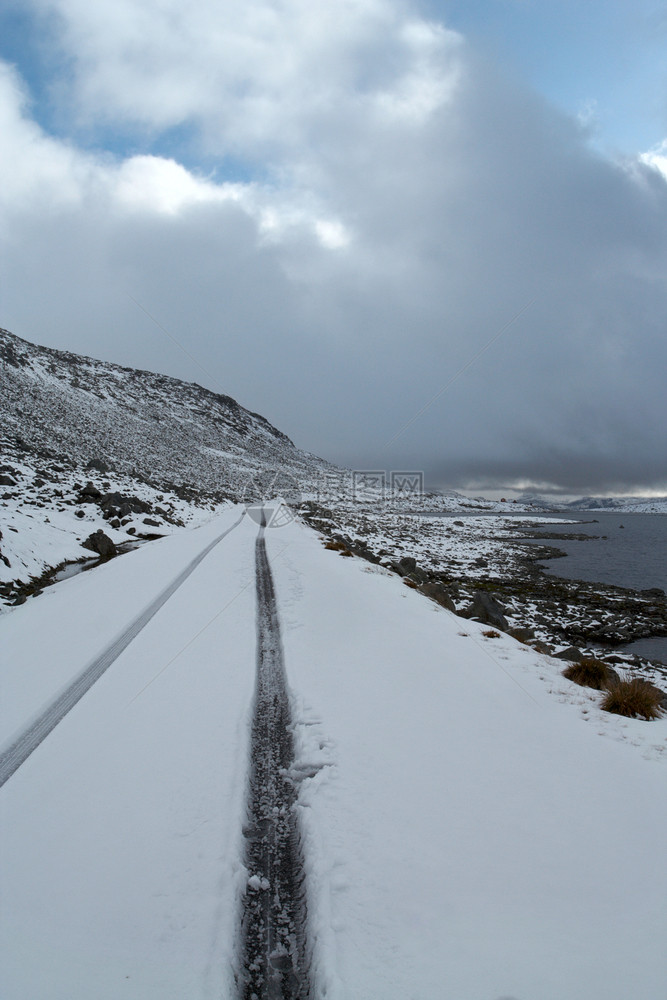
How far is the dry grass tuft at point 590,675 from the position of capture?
821cm

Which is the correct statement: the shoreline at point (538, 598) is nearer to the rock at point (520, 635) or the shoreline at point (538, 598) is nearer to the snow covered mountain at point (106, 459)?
the rock at point (520, 635)

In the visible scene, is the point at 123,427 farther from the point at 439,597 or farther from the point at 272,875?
the point at 272,875

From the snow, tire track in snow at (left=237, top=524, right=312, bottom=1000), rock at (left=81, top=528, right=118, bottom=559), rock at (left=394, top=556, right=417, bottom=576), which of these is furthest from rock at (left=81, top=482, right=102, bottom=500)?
tire track in snow at (left=237, top=524, right=312, bottom=1000)

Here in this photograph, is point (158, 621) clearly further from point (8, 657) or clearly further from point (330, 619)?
point (330, 619)

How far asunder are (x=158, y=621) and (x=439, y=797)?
25.2ft

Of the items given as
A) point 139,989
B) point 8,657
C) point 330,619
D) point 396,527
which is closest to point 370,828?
point 139,989

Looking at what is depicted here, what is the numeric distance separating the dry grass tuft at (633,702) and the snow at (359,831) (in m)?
0.25

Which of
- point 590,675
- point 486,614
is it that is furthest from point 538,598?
point 590,675

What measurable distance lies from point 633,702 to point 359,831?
5.34m

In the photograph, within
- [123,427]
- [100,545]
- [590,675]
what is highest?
[123,427]

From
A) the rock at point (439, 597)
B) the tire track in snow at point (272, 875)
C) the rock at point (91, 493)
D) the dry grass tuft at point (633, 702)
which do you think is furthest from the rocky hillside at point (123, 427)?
the dry grass tuft at point (633, 702)

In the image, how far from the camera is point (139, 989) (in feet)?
8.61

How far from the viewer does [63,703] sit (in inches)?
249

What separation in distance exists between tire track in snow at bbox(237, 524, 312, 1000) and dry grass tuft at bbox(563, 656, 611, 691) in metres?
5.80
